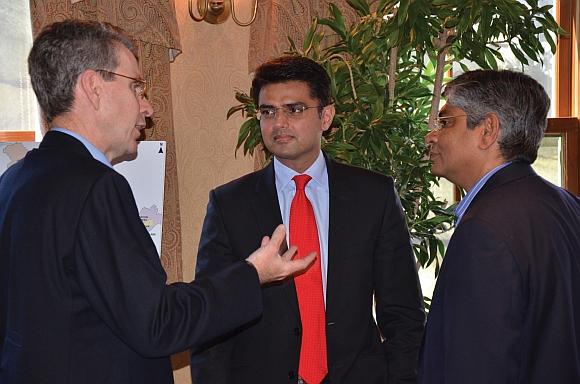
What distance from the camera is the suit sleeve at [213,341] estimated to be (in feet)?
7.74

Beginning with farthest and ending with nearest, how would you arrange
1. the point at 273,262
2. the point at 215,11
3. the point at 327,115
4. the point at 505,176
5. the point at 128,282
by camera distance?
the point at 215,11, the point at 327,115, the point at 505,176, the point at 273,262, the point at 128,282

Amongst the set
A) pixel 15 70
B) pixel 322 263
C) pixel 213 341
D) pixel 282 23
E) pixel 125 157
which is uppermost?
pixel 282 23

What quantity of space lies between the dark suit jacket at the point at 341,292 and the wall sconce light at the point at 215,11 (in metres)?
1.45

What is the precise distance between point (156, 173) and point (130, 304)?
140 cm

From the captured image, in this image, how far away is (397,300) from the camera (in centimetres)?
242

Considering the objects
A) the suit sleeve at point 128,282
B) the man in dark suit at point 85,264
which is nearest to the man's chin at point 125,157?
the man in dark suit at point 85,264

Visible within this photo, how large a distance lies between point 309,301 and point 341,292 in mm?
102

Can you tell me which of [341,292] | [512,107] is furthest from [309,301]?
[512,107]

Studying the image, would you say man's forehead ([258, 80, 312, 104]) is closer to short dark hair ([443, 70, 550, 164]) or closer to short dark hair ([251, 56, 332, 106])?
short dark hair ([251, 56, 332, 106])

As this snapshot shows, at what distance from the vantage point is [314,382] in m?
2.33

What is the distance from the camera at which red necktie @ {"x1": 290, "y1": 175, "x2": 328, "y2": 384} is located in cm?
234

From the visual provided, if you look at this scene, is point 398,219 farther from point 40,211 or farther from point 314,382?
point 40,211

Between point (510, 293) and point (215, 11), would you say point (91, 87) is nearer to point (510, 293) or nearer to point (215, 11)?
point (510, 293)

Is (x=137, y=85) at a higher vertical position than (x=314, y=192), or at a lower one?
higher
